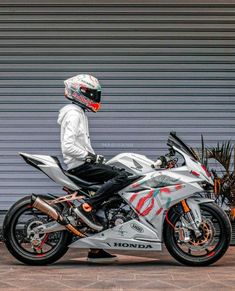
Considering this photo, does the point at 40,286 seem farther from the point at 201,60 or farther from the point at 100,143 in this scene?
the point at 201,60

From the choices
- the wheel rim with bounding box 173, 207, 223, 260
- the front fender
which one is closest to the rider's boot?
the wheel rim with bounding box 173, 207, 223, 260

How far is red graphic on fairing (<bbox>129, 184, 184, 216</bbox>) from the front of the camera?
852 cm

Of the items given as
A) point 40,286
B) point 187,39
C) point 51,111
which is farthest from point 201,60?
point 40,286

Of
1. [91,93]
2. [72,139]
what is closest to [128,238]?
[72,139]

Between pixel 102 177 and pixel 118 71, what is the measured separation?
2554 mm

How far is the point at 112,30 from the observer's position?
35.2 ft

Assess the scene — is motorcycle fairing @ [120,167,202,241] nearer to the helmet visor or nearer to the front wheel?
the front wheel

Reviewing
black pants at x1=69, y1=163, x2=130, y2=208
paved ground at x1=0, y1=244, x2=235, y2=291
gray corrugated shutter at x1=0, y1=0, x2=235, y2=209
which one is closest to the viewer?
paved ground at x1=0, y1=244, x2=235, y2=291

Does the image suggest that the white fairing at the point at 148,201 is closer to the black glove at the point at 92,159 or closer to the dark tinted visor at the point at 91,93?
the black glove at the point at 92,159

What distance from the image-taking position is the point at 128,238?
28.0 ft

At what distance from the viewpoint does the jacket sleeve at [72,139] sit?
845 centimetres

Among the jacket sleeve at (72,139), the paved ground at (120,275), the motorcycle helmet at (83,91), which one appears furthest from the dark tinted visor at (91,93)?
the paved ground at (120,275)

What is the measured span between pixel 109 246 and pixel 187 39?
349 centimetres

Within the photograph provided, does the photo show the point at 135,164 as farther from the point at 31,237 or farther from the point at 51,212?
the point at 31,237
